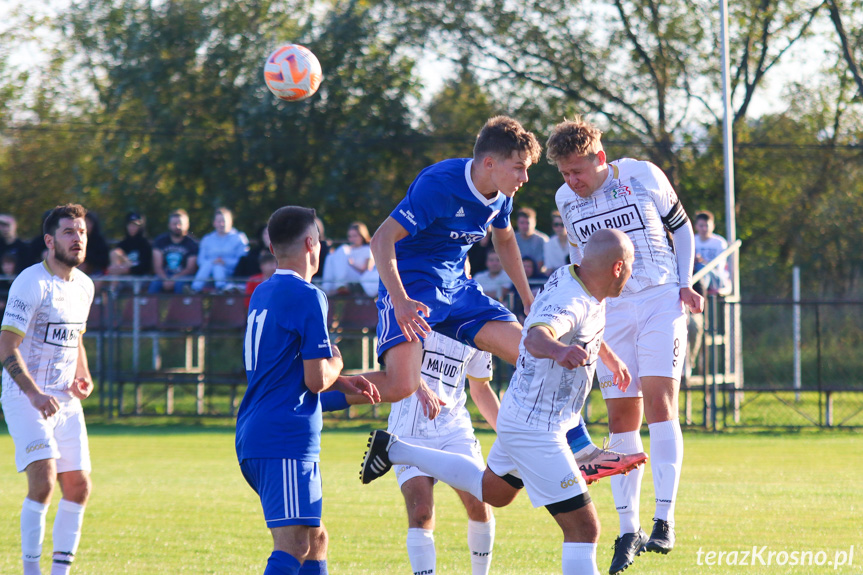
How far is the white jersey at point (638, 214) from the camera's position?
6.55m

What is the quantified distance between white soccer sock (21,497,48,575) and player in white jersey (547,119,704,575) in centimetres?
342

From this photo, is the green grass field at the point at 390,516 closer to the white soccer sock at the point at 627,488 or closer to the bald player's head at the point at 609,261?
the white soccer sock at the point at 627,488

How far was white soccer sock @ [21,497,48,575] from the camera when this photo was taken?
6168 millimetres

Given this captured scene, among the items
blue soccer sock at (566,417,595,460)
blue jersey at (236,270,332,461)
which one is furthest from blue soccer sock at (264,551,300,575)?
blue soccer sock at (566,417,595,460)

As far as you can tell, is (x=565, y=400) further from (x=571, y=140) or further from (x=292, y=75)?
(x=292, y=75)

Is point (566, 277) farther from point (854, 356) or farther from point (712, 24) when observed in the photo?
point (712, 24)

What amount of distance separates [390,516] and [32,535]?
124 inches

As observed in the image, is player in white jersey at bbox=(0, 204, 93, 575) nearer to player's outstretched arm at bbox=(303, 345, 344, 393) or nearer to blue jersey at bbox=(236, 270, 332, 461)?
blue jersey at bbox=(236, 270, 332, 461)

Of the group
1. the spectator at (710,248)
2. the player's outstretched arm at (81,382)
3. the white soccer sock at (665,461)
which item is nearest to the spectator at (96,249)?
the player's outstretched arm at (81,382)

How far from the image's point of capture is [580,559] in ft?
16.1

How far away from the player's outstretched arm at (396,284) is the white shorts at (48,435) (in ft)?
6.83

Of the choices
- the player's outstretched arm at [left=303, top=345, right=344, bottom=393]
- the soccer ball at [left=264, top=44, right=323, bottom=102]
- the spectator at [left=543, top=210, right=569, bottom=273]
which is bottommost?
the player's outstretched arm at [left=303, top=345, right=344, bottom=393]

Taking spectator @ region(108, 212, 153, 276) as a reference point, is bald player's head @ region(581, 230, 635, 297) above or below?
below

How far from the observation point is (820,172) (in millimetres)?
29781
